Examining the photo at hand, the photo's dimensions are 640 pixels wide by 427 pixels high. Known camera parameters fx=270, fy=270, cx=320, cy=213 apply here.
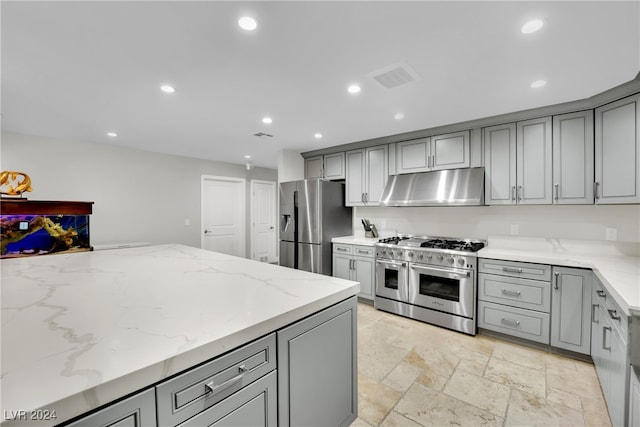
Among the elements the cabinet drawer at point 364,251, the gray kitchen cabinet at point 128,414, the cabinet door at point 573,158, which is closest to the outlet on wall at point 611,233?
the cabinet door at point 573,158

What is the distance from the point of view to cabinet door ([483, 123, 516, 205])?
296 cm

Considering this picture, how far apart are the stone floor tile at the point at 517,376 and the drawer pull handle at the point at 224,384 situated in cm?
216

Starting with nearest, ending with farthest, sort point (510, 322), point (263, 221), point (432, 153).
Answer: point (510, 322), point (432, 153), point (263, 221)

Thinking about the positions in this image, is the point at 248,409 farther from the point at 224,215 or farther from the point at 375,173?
the point at 224,215

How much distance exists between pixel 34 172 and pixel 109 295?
386cm

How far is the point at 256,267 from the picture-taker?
1926 millimetres

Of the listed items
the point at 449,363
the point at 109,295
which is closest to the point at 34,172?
the point at 109,295

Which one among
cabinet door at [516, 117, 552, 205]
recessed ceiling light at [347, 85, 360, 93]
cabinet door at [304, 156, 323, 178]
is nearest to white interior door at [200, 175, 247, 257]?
cabinet door at [304, 156, 323, 178]

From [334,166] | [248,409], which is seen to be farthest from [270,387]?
[334,166]

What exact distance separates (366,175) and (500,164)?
5.60 ft

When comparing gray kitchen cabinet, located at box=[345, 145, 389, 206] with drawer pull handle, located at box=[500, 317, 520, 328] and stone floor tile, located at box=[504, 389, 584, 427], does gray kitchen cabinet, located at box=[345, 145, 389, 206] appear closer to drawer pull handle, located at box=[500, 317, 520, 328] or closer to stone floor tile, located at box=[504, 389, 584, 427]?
drawer pull handle, located at box=[500, 317, 520, 328]

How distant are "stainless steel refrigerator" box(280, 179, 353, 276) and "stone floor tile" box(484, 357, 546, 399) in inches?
91.5

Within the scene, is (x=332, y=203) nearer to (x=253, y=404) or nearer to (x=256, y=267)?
(x=256, y=267)

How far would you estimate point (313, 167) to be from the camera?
4.77m
